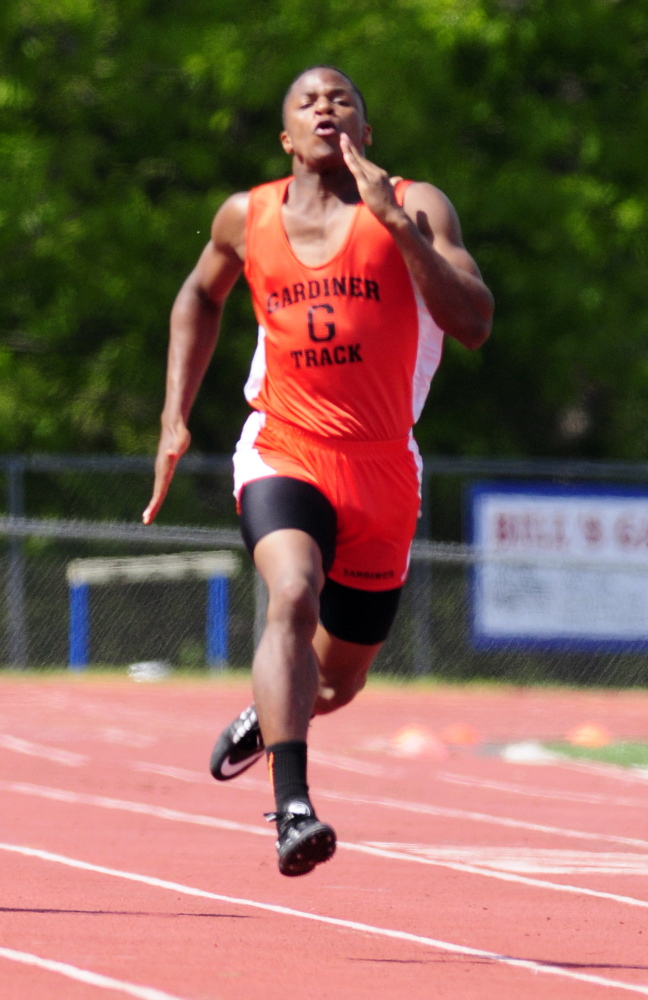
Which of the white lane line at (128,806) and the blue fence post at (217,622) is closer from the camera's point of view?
the white lane line at (128,806)

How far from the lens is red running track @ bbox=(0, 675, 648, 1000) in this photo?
13.9ft

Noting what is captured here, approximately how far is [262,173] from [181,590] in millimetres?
4868

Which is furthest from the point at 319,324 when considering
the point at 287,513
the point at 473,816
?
the point at 473,816

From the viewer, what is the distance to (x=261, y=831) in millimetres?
7496

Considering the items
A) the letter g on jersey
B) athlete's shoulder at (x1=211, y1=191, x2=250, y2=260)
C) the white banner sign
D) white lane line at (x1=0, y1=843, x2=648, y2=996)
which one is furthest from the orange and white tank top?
the white banner sign

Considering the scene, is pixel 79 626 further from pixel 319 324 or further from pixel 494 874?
pixel 319 324

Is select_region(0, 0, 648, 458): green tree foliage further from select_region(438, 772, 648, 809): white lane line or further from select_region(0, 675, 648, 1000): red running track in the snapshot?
select_region(438, 772, 648, 809): white lane line

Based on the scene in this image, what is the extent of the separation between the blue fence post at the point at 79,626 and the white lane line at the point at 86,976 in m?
13.3

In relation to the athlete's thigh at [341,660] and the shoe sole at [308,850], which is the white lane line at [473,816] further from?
the shoe sole at [308,850]

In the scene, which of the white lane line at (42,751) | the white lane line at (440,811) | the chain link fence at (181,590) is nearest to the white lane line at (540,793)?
the white lane line at (440,811)

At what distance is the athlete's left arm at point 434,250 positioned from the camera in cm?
469

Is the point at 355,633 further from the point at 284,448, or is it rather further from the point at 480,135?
the point at 480,135

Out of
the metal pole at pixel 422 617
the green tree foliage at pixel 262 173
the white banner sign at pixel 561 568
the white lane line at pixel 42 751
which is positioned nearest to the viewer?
the white lane line at pixel 42 751

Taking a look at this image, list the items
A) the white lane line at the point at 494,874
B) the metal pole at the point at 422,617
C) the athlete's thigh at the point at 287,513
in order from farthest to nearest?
the metal pole at the point at 422,617 < the white lane line at the point at 494,874 < the athlete's thigh at the point at 287,513
